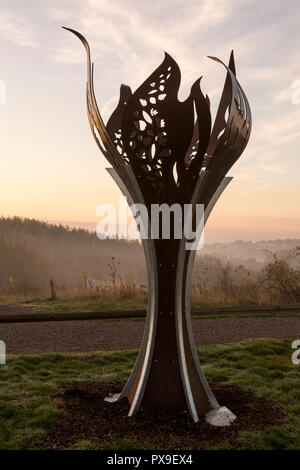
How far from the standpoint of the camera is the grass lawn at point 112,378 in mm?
4113

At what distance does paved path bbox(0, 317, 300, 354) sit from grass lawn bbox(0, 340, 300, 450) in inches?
37.5

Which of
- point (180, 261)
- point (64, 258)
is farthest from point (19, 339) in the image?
point (64, 258)

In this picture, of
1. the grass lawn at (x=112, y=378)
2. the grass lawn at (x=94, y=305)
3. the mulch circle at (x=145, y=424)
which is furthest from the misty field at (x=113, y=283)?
the mulch circle at (x=145, y=424)

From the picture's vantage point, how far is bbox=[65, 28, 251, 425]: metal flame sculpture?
14.5 feet

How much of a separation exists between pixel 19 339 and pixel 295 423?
17.4ft

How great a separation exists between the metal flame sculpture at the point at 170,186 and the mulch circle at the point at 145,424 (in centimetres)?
14

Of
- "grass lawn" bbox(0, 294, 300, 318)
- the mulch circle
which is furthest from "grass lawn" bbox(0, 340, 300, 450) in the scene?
"grass lawn" bbox(0, 294, 300, 318)

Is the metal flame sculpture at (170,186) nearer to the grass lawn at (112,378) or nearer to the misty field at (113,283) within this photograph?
the grass lawn at (112,378)

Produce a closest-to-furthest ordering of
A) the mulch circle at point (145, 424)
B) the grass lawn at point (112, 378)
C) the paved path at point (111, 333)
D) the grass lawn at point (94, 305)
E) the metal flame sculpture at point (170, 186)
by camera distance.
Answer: the mulch circle at point (145, 424) < the grass lawn at point (112, 378) < the metal flame sculpture at point (170, 186) < the paved path at point (111, 333) < the grass lawn at point (94, 305)

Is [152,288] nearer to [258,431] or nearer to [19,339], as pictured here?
[258,431]

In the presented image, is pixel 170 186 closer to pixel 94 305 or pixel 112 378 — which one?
pixel 112 378
